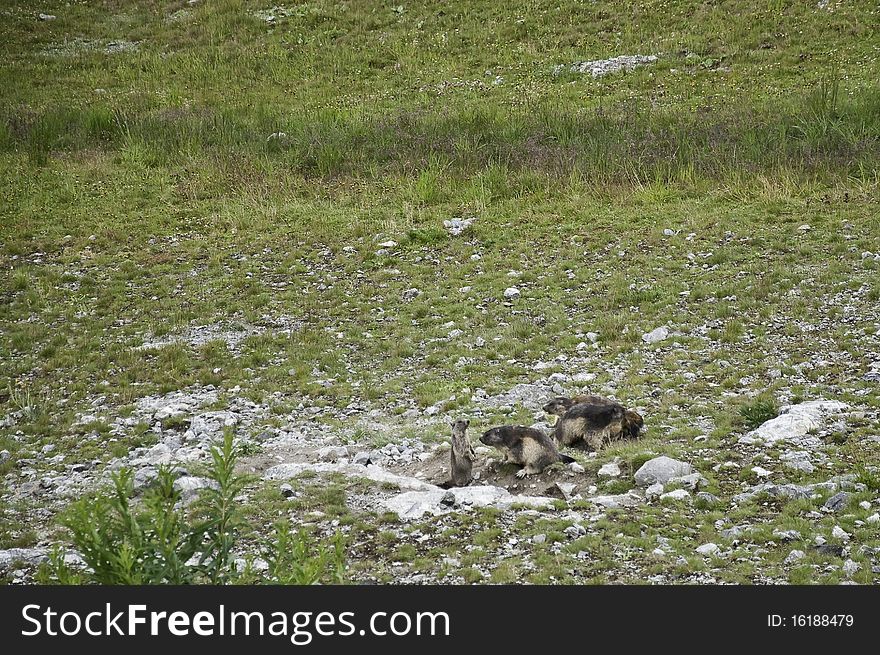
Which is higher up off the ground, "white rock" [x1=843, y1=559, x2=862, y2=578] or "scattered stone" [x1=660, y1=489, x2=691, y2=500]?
"white rock" [x1=843, y1=559, x2=862, y2=578]

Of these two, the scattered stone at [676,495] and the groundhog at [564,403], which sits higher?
the groundhog at [564,403]

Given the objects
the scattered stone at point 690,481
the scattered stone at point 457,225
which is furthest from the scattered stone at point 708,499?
the scattered stone at point 457,225

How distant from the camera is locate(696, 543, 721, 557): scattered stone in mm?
6055

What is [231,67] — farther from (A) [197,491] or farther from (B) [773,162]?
(A) [197,491]

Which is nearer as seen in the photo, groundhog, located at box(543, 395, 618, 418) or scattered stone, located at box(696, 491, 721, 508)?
scattered stone, located at box(696, 491, 721, 508)

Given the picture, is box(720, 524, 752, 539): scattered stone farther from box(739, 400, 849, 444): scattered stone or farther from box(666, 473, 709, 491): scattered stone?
box(739, 400, 849, 444): scattered stone

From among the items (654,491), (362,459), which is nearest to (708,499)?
(654,491)

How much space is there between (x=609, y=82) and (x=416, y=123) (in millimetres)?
6579

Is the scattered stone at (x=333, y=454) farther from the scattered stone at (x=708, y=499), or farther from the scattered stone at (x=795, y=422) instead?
the scattered stone at (x=795, y=422)

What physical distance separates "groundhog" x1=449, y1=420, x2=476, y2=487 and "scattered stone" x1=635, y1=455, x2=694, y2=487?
1.45 meters

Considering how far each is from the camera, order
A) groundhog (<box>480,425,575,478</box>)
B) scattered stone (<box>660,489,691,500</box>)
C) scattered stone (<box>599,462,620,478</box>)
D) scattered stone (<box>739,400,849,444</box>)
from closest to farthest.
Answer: scattered stone (<box>660,489,691,500</box>) < scattered stone (<box>599,462,620,478</box>) < groundhog (<box>480,425,575,478</box>) < scattered stone (<box>739,400,849,444</box>)

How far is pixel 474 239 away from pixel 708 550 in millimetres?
10094

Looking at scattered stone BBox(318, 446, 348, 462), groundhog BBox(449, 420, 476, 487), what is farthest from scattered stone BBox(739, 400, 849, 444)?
scattered stone BBox(318, 446, 348, 462)

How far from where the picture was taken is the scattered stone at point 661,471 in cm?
732
